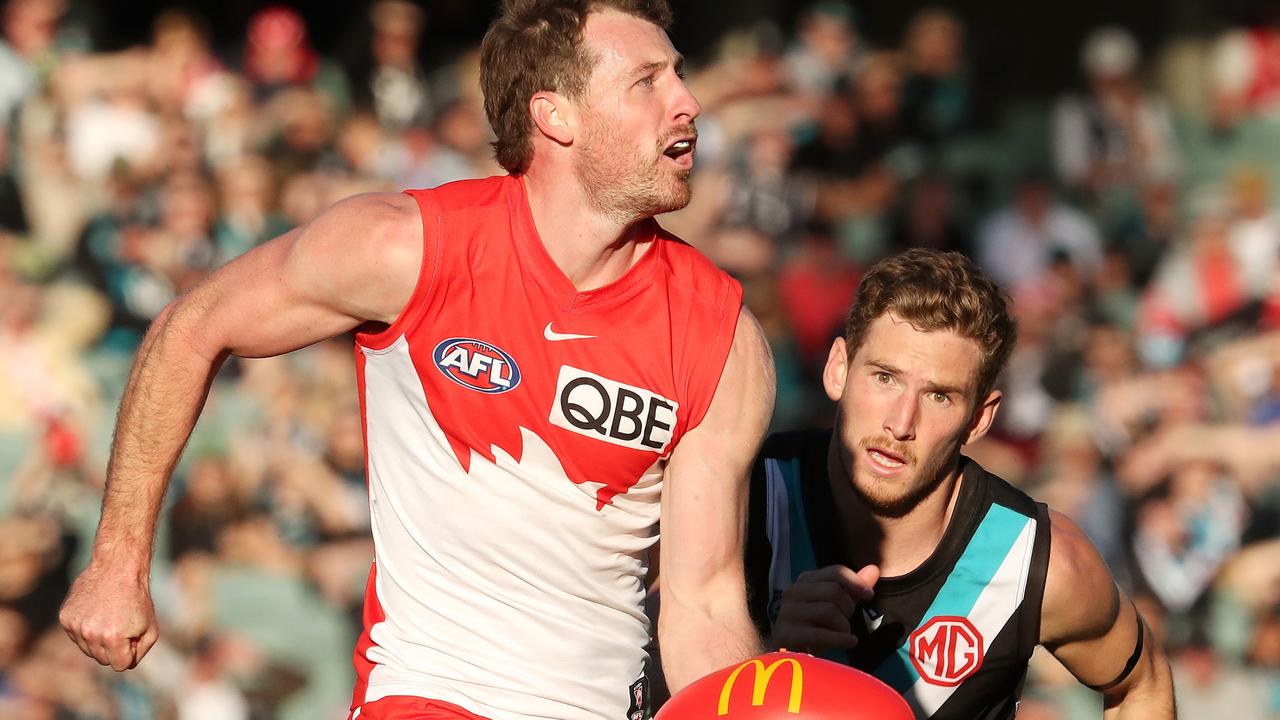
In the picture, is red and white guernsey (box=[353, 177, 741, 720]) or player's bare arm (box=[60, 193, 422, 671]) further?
red and white guernsey (box=[353, 177, 741, 720])

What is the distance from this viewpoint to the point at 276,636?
813 centimetres

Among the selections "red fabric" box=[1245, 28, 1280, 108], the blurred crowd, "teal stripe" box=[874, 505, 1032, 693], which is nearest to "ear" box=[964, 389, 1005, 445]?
"teal stripe" box=[874, 505, 1032, 693]

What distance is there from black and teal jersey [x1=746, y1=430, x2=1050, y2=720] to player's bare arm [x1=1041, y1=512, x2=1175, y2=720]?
68 mm

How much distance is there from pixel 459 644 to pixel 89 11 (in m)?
6.96

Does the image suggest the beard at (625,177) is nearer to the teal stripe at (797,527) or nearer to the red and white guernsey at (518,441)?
the red and white guernsey at (518,441)

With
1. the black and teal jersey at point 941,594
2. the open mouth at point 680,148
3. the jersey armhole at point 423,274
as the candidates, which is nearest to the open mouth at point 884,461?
the black and teal jersey at point 941,594

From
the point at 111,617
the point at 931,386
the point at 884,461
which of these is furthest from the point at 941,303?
the point at 111,617

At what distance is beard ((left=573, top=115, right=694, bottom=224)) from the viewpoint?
12.1 feet

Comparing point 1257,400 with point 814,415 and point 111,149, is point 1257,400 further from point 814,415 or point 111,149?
point 111,149

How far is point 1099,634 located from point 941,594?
22.3 inches

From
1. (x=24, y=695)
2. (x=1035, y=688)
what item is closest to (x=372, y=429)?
(x=24, y=695)

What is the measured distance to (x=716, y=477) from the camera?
371 centimetres

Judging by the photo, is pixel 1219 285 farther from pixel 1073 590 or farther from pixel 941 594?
pixel 941 594

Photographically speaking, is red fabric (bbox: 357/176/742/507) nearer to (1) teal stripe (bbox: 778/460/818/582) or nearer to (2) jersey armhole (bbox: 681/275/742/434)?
(2) jersey armhole (bbox: 681/275/742/434)
